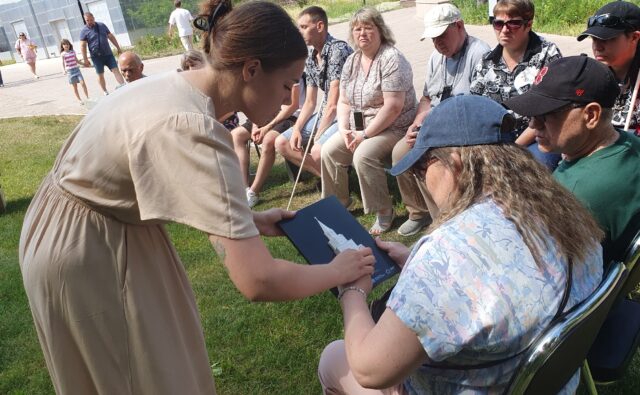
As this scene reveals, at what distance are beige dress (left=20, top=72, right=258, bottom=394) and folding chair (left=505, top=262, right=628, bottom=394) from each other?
69 cm

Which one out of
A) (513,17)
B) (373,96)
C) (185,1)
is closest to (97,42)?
(373,96)

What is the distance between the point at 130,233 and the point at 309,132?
371 cm

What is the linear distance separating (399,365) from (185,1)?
2794 cm

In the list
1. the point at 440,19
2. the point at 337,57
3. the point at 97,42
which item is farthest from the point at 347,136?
the point at 97,42

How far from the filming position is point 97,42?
12.6 meters

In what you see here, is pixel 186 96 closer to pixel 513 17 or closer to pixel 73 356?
pixel 73 356

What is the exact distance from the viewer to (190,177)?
4.17 feet

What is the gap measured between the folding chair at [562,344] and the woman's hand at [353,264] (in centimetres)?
50

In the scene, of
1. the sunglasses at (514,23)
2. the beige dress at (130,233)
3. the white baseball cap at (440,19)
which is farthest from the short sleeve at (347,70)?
the beige dress at (130,233)

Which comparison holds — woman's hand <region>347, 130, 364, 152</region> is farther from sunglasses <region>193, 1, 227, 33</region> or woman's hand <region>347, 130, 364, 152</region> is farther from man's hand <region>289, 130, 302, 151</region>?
sunglasses <region>193, 1, 227, 33</region>

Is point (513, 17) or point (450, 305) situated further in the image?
point (513, 17)

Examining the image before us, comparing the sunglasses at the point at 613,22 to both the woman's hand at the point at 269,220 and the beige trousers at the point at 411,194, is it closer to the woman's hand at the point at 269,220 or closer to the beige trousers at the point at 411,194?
the beige trousers at the point at 411,194

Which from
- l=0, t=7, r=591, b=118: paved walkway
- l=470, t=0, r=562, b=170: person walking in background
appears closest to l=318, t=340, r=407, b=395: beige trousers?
l=470, t=0, r=562, b=170: person walking in background

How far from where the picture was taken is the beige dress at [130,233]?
1286mm
